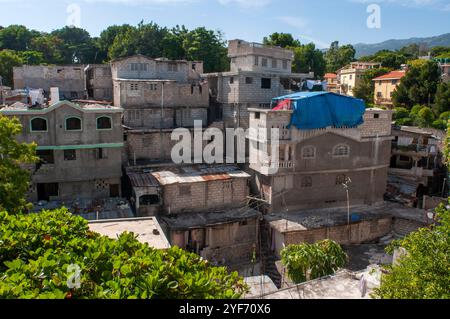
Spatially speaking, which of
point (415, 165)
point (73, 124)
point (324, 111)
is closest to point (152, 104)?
point (73, 124)

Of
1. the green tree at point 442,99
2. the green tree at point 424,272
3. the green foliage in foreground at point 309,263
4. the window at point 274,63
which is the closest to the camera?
the green tree at point 424,272

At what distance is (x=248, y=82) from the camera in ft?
99.7

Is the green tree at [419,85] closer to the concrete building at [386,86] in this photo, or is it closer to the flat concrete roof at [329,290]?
the concrete building at [386,86]

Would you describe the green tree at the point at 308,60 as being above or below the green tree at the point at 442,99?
above

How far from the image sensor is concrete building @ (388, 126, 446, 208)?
102 feet

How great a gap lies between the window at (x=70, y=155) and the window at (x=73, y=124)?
1.31 m

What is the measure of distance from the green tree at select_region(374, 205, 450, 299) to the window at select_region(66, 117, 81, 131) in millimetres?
18555

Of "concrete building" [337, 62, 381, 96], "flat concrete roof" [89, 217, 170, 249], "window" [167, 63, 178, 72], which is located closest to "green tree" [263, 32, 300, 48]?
"concrete building" [337, 62, 381, 96]

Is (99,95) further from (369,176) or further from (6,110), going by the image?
(369,176)

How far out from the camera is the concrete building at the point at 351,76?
205 feet

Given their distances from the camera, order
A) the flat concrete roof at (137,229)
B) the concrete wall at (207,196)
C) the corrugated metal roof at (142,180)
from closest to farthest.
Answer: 1. the flat concrete roof at (137,229)
2. the corrugated metal roof at (142,180)
3. the concrete wall at (207,196)

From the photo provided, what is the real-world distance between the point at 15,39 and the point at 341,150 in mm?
53468

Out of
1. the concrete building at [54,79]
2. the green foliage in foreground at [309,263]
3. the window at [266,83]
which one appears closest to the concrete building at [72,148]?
the concrete building at [54,79]

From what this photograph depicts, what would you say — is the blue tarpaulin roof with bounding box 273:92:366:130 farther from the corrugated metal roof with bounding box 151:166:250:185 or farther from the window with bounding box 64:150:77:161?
the window with bounding box 64:150:77:161
